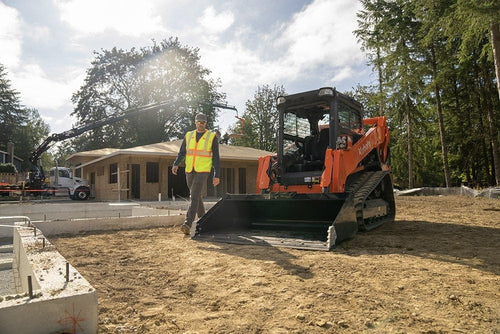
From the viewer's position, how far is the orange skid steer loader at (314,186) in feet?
16.8

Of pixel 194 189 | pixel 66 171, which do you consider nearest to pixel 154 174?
pixel 66 171

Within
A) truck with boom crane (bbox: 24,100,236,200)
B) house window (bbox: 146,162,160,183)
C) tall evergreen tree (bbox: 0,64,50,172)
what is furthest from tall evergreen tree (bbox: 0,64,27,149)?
house window (bbox: 146,162,160,183)

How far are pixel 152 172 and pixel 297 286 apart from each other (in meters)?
17.5

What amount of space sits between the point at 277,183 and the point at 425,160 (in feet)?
78.3

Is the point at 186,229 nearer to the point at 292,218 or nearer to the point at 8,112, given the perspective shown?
the point at 292,218

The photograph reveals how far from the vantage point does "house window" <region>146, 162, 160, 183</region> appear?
1931cm

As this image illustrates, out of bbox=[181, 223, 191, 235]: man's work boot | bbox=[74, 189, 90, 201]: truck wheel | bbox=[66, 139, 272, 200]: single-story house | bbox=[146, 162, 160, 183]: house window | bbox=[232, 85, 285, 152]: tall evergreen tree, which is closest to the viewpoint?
bbox=[181, 223, 191, 235]: man's work boot

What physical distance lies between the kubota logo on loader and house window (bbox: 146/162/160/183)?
49.0 feet

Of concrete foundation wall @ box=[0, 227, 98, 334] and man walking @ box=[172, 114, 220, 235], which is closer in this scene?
concrete foundation wall @ box=[0, 227, 98, 334]

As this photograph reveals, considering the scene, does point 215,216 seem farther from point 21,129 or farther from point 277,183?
point 21,129

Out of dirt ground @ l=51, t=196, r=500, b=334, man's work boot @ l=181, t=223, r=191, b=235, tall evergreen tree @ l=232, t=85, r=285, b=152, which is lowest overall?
dirt ground @ l=51, t=196, r=500, b=334

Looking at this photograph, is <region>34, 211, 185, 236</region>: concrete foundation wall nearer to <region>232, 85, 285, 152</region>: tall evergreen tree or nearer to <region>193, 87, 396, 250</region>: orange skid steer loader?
<region>193, 87, 396, 250</region>: orange skid steer loader

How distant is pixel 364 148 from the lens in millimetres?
6277

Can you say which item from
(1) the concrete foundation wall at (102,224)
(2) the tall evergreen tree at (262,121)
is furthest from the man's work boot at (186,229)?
(2) the tall evergreen tree at (262,121)
